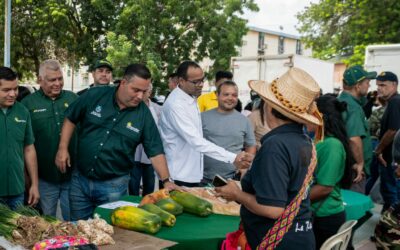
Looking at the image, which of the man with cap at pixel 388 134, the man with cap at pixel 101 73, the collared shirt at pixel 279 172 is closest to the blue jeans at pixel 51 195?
the man with cap at pixel 101 73

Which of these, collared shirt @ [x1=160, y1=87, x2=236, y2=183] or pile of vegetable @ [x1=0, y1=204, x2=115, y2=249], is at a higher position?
collared shirt @ [x1=160, y1=87, x2=236, y2=183]

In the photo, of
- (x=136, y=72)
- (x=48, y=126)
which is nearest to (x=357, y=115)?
(x=136, y=72)

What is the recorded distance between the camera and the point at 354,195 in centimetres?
452

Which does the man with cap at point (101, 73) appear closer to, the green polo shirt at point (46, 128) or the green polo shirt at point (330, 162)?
the green polo shirt at point (46, 128)

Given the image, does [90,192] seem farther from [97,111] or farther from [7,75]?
[7,75]

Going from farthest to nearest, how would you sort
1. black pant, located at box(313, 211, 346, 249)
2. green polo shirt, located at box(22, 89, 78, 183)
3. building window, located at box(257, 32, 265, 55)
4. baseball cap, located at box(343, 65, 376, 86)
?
building window, located at box(257, 32, 265, 55), baseball cap, located at box(343, 65, 376, 86), green polo shirt, located at box(22, 89, 78, 183), black pant, located at box(313, 211, 346, 249)

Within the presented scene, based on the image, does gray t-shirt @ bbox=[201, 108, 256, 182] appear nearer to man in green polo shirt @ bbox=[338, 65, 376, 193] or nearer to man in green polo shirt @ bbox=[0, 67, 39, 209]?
man in green polo shirt @ bbox=[338, 65, 376, 193]

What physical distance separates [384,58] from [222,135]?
773 centimetres

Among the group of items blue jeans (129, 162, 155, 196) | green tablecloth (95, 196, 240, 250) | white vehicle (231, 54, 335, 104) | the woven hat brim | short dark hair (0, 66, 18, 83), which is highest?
white vehicle (231, 54, 335, 104)

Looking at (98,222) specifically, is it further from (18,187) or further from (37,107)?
(37,107)

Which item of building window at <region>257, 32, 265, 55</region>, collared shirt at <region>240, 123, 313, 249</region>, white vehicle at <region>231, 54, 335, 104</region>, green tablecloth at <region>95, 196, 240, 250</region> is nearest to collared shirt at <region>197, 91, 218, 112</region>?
green tablecloth at <region>95, 196, 240, 250</region>

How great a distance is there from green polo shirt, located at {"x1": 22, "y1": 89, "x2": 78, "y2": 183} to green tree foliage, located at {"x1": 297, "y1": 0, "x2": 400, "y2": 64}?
57.1 ft

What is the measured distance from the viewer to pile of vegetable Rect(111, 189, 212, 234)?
2920 millimetres

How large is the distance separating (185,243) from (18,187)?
1.88m
